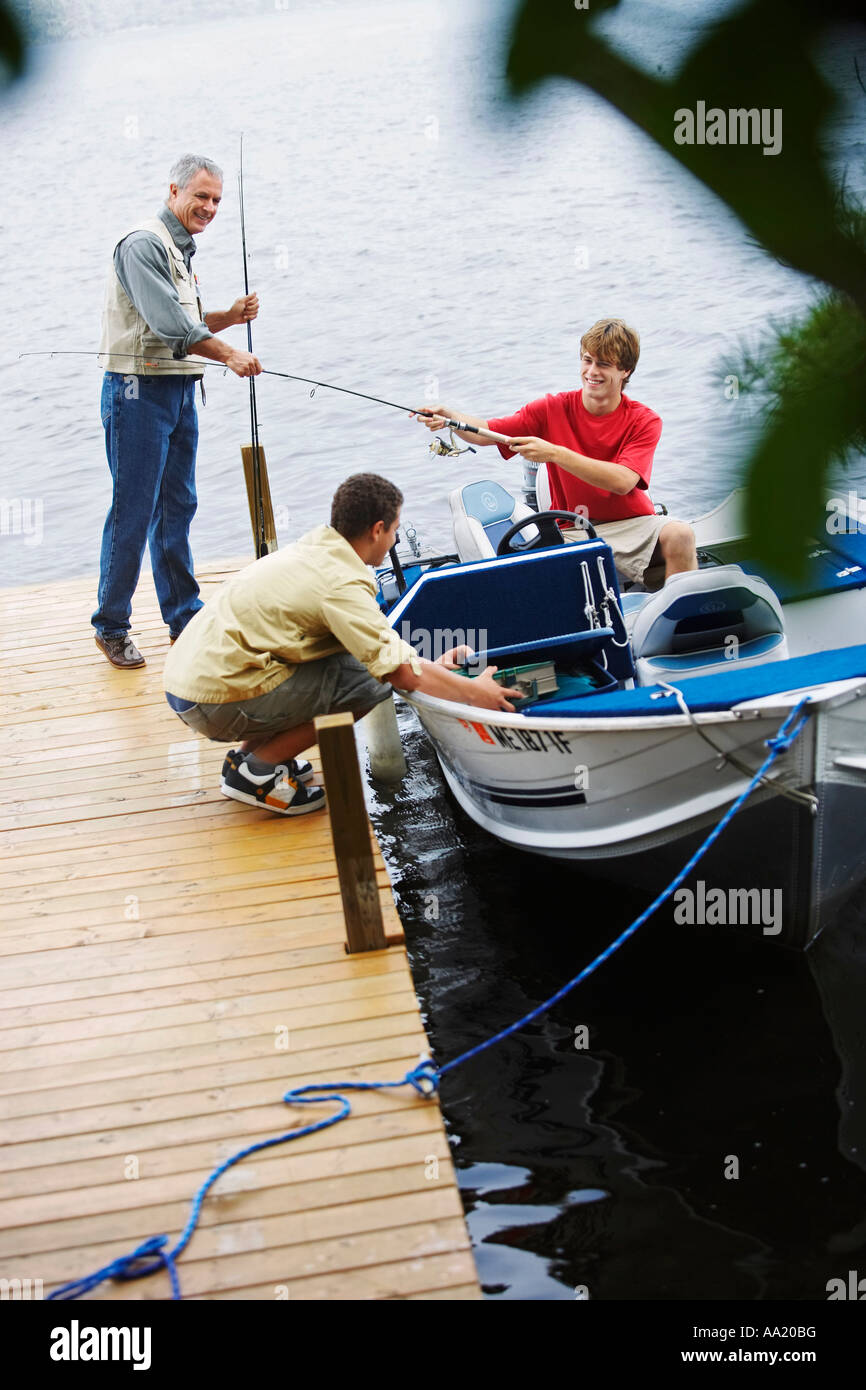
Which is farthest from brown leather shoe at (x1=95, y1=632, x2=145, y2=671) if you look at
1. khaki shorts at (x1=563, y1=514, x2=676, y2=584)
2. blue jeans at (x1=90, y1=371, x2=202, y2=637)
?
khaki shorts at (x1=563, y1=514, x2=676, y2=584)

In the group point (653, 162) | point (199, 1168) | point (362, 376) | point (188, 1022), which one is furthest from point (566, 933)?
point (362, 376)

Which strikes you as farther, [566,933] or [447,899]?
[447,899]

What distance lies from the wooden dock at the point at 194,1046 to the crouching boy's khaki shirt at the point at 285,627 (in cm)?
58

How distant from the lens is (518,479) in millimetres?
11477

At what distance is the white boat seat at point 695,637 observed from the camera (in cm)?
417

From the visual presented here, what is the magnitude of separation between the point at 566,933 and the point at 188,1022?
1963mm

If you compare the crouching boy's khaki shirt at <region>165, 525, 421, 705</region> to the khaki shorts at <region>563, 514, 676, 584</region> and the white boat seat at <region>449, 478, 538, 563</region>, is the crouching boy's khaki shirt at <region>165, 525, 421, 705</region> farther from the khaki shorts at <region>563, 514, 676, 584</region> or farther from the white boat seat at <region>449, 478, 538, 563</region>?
the khaki shorts at <region>563, 514, 676, 584</region>

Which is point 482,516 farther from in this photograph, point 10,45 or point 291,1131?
point 10,45

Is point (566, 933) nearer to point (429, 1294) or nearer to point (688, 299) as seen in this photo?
point (429, 1294)

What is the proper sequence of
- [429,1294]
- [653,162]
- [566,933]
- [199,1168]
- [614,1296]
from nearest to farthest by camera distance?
1. [653,162]
2. [429,1294]
3. [199,1168]
4. [614,1296]
5. [566,933]

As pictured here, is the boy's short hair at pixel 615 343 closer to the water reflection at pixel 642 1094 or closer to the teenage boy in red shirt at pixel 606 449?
the teenage boy in red shirt at pixel 606 449

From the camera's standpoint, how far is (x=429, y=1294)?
2475 millimetres

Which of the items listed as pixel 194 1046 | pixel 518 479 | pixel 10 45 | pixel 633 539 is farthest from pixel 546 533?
pixel 518 479

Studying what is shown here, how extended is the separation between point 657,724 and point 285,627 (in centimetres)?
124
